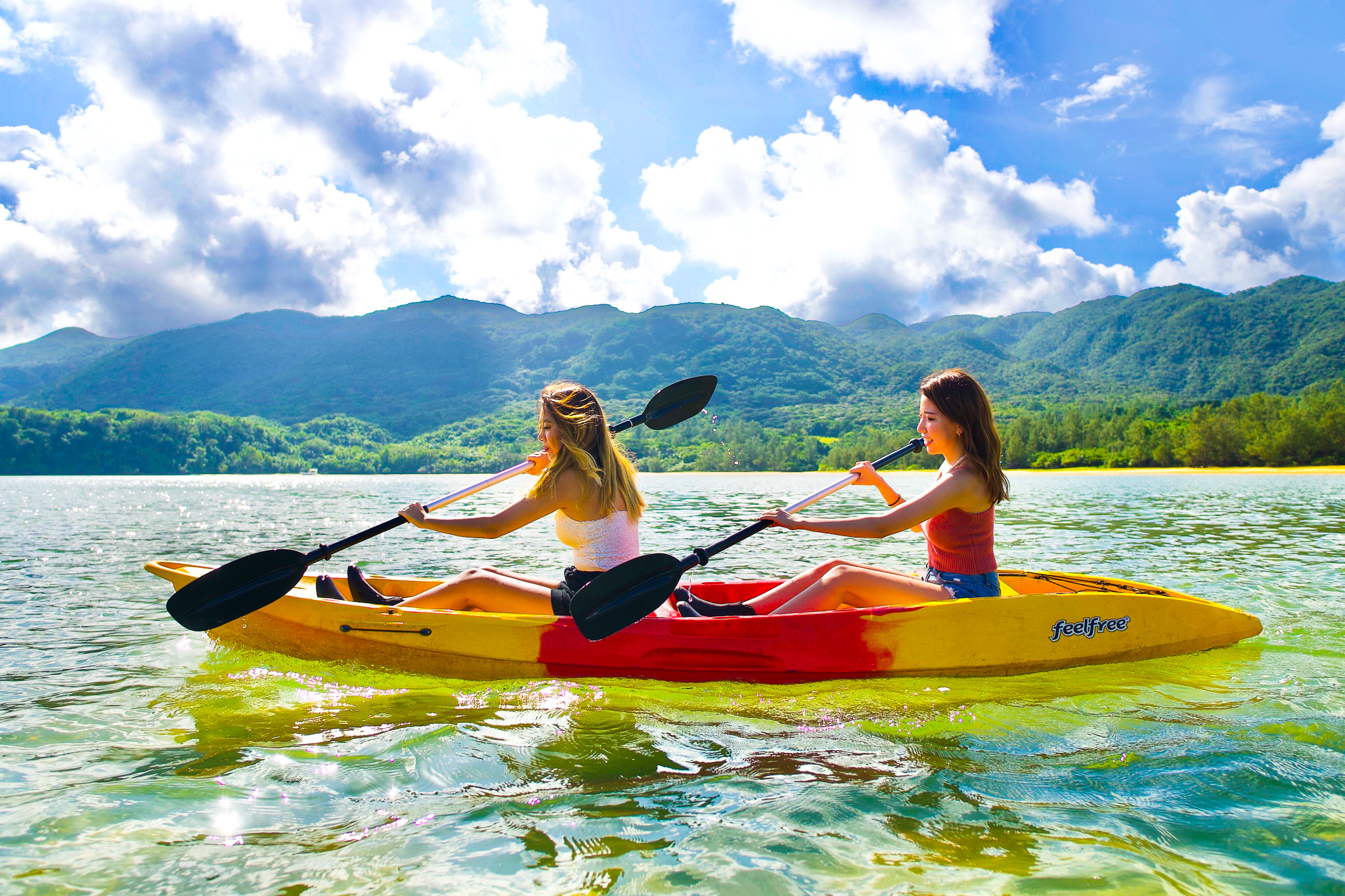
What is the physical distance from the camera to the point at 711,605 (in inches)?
232

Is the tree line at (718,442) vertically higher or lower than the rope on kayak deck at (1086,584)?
higher

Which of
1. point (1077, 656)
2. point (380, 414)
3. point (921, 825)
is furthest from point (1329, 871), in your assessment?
point (380, 414)

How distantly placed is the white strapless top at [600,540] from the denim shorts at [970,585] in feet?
7.38

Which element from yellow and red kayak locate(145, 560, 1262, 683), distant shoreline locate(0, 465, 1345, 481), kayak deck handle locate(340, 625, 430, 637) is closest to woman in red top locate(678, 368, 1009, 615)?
yellow and red kayak locate(145, 560, 1262, 683)

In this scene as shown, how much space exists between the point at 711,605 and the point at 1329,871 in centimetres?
380

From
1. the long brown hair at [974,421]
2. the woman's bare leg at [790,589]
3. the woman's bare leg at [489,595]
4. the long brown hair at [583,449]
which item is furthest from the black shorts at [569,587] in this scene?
the long brown hair at [974,421]

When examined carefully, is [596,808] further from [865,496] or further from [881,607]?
[865,496]

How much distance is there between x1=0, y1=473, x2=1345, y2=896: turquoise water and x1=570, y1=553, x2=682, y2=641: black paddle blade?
20.7 inches

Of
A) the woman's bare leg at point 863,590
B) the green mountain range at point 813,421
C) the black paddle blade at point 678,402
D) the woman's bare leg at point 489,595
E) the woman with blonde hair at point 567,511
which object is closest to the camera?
the woman with blonde hair at point 567,511

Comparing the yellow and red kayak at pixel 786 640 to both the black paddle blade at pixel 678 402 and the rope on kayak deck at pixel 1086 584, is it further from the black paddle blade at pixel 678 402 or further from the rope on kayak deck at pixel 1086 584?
the black paddle blade at pixel 678 402

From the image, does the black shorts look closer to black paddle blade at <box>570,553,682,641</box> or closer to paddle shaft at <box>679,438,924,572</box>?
black paddle blade at <box>570,553,682,641</box>

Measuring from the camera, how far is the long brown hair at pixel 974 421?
5055 mm

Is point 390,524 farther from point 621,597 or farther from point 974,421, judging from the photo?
point 974,421

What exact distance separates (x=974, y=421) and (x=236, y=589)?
5599 mm
